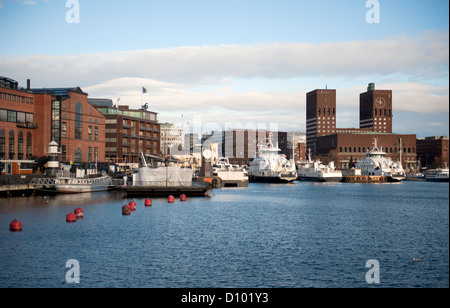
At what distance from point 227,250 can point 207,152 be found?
87.3m

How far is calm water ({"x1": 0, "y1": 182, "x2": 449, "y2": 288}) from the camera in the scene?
30.5 metres

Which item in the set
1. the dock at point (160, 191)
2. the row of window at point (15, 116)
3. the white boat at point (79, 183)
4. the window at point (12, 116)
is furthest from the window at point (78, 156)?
the dock at point (160, 191)

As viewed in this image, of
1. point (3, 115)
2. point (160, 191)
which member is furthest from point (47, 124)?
point (160, 191)

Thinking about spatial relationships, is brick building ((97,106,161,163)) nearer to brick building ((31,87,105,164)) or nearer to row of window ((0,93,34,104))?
brick building ((31,87,105,164))

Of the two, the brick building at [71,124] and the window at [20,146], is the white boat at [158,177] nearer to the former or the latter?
the window at [20,146]

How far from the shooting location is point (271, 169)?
6845 inches

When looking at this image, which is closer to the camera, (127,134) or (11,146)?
(11,146)

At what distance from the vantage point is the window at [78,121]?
412ft

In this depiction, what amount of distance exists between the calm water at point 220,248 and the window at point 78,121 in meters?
63.2

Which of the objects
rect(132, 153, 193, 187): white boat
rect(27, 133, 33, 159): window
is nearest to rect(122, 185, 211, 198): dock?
rect(132, 153, 193, 187): white boat

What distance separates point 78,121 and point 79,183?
40.1 m

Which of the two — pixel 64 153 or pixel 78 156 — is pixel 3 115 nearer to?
pixel 64 153
